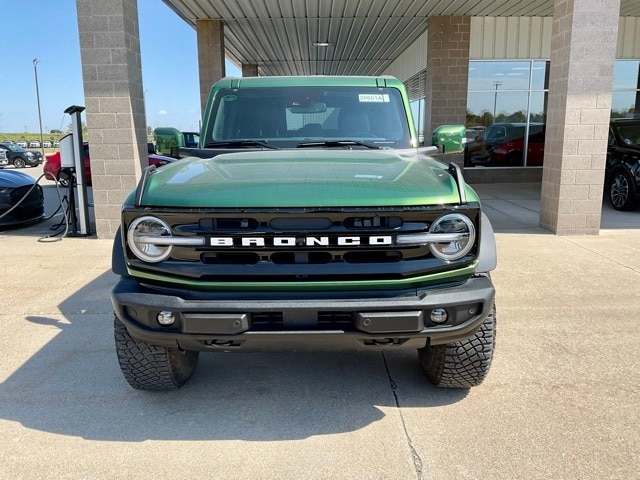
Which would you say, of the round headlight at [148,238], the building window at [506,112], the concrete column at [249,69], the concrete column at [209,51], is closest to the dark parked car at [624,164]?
the building window at [506,112]

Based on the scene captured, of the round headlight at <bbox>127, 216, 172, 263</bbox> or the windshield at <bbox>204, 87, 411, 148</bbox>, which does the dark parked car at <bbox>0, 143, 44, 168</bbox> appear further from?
the round headlight at <bbox>127, 216, 172, 263</bbox>

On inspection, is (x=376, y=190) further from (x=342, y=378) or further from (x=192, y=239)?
(x=342, y=378)

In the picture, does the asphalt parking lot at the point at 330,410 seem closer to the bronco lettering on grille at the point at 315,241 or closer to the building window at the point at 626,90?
the bronco lettering on grille at the point at 315,241

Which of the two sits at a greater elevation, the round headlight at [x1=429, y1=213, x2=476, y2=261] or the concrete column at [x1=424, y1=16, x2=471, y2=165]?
the concrete column at [x1=424, y1=16, x2=471, y2=165]

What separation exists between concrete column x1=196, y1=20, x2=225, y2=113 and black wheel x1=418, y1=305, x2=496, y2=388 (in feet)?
41.5

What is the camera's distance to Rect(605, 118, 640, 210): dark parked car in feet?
31.3

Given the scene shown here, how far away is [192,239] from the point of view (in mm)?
2480

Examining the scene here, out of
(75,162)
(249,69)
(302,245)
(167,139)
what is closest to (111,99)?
(75,162)

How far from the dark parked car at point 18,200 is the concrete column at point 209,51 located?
245 inches

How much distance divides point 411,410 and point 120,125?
20.5 ft

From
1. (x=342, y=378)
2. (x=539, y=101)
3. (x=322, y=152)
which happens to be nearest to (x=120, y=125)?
(x=322, y=152)

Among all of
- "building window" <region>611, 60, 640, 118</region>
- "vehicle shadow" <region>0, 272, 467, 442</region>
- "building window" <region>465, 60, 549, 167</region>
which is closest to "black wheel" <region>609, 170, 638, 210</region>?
"building window" <region>465, 60, 549, 167</region>

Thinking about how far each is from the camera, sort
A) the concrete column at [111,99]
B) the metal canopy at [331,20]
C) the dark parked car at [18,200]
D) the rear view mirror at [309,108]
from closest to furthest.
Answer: the rear view mirror at [309,108]
the concrete column at [111,99]
the dark parked car at [18,200]
the metal canopy at [331,20]

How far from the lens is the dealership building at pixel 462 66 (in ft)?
24.4
